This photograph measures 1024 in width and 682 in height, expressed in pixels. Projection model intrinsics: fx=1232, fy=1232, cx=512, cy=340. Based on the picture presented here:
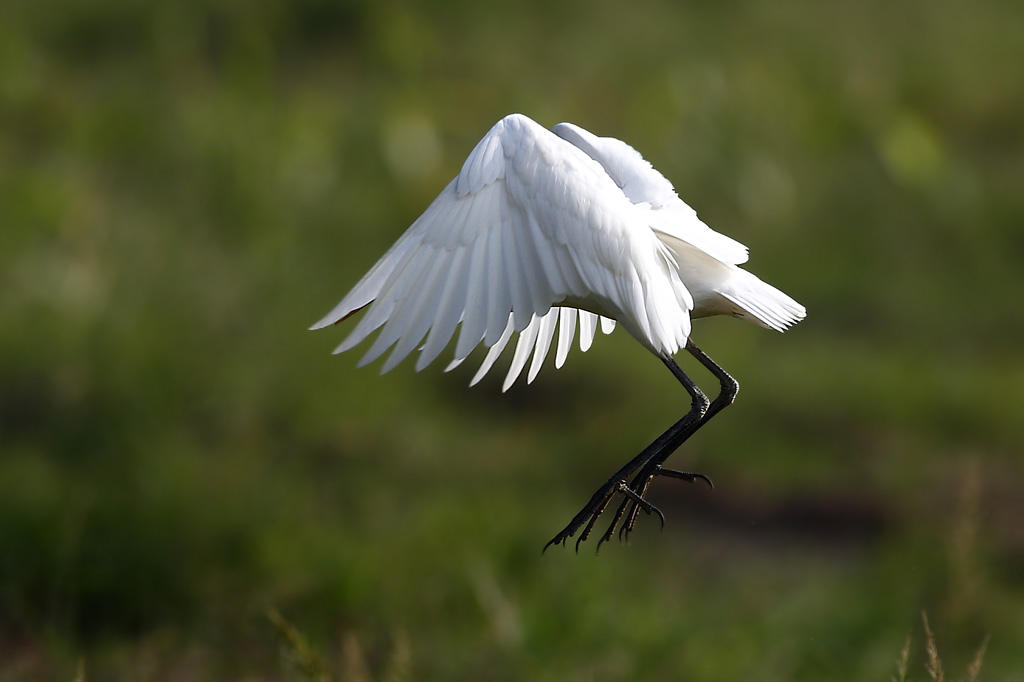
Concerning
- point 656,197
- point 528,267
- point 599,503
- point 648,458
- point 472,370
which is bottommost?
point 472,370

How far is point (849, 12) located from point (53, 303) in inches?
306

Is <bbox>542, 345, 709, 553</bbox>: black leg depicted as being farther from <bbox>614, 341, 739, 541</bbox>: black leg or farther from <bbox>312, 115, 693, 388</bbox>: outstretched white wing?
<bbox>312, 115, 693, 388</bbox>: outstretched white wing

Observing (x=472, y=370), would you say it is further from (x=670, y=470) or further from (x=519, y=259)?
(x=519, y=259)

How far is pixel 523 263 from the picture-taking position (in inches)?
86.4

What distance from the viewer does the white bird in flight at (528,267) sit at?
2.11 m

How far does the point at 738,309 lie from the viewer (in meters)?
2.43

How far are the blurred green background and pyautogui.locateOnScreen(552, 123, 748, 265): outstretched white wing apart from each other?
3.41ft

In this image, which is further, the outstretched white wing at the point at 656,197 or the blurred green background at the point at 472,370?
the blurred green background at the point at 472,370

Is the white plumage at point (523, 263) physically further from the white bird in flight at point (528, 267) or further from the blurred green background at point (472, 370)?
the blurred green background at point (472, 370)

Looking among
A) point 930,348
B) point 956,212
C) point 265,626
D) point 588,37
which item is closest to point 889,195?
point 956,212

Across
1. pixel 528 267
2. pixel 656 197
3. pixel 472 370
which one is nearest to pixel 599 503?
pixel 528 267

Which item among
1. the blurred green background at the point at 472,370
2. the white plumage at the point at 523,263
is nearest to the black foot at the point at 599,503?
the white plumage at the point at 523,263

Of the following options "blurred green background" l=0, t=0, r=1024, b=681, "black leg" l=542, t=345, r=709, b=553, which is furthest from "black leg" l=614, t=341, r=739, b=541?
"blurred green background" l=0, t=0, r=1024, b=681

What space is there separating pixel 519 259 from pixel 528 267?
0.08ft
